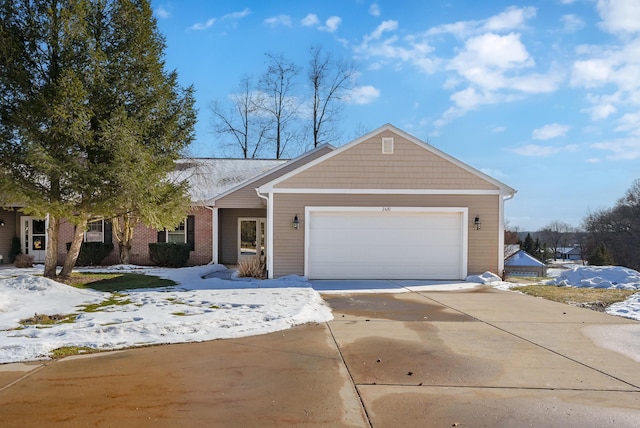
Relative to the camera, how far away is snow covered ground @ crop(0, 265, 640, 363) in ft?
19.8

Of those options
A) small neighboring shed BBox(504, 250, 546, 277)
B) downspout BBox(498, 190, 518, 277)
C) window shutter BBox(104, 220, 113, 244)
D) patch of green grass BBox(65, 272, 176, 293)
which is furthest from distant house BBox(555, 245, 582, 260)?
patch of green grass BBox(65, 272, 176, 293)

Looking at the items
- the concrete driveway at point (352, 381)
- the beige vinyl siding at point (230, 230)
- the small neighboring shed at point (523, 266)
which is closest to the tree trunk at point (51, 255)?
the concrete driveway at point (352, 381)

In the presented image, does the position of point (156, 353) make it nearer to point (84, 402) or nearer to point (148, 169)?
point (84, 402)

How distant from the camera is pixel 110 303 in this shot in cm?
878

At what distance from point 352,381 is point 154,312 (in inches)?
183

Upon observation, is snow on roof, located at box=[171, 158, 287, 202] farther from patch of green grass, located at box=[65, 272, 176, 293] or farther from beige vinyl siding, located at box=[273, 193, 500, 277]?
beige vinyl siding, located at box=[273, 193, 500, 277]

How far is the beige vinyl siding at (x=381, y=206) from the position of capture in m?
13.6

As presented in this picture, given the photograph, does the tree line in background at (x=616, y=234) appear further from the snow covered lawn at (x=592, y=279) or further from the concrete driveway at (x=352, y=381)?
the concrete driveway at (x=352, y=381)

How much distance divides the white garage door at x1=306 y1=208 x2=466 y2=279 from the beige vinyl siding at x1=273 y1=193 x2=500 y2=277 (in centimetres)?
27

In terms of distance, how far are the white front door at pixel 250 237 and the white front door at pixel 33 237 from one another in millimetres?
8431

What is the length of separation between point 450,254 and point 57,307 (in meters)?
10.6

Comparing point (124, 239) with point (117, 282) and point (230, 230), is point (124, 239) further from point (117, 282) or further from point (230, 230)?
point (117, 282)

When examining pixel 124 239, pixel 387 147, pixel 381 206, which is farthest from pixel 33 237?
pixel 387 147

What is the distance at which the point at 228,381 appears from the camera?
180 inches
